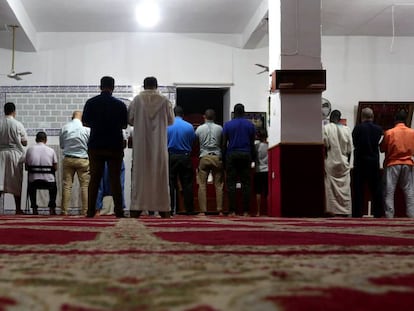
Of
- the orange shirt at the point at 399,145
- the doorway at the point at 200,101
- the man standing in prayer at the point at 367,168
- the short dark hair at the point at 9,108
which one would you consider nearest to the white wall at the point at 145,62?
the doorway at the point at 200,101

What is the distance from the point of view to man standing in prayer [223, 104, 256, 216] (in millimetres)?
7227

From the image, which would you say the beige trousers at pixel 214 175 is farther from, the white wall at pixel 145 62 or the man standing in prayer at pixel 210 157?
the white wall at pixel 145 62

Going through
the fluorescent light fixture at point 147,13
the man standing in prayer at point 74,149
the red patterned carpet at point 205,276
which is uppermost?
the fluorescent light fixture at point 147,13

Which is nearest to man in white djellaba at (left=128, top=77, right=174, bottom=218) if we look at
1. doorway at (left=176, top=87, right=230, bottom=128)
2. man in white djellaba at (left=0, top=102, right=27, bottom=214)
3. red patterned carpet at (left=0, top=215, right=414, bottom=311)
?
man in white djellaba at (left=0, top=102, right=27, bottom=214)

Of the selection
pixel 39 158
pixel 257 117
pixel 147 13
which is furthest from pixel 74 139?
pixel 257 117

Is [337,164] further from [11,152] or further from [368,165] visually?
[11,152]

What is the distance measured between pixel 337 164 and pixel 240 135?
127 centimetres

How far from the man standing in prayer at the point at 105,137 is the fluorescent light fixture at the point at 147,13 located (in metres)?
4.36

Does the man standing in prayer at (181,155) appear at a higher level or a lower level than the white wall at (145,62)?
lower

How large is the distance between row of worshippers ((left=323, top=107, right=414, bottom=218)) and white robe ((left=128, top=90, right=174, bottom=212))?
2.50m

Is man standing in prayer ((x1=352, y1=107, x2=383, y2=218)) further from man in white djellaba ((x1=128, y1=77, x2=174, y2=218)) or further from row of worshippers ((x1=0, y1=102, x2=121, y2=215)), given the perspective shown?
row of worshippers ((x1=0, y1=102, x2=121, y2=215))

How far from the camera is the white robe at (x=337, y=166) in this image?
7.24m

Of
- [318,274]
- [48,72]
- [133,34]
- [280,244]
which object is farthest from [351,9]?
[318,274]

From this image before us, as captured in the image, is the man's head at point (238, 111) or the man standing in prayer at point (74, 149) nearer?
the man's head at point (238, 111)
